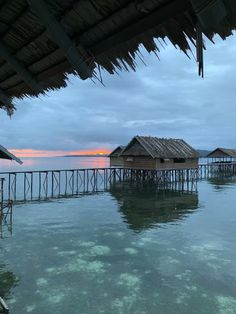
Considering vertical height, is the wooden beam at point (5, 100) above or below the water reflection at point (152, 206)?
above

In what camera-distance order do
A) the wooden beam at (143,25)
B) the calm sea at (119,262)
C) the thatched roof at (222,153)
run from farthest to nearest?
the thatched roof at (222,153) → the calm sea at (119,262) → the wooden beam at (143,25)

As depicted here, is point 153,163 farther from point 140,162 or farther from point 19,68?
point 19,68

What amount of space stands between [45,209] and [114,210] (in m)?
5.38

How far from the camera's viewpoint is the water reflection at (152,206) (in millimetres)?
20734

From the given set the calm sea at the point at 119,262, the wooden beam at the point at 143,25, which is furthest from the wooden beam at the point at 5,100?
the calm sea at the point at 119,262

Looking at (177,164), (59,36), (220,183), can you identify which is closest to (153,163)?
(177,164)

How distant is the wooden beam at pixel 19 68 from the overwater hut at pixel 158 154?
31.1m

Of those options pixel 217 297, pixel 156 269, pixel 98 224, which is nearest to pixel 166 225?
pixel 98 224

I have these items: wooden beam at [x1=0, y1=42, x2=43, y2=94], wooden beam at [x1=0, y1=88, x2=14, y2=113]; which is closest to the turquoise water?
wooden beam at [x1=0, y1=88, x2=14, y2=113]

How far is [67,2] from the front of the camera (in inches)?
120

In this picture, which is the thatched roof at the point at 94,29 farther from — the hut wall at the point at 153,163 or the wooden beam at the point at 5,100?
the hut wall at the point at 153,163

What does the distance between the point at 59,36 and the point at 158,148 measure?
114ft

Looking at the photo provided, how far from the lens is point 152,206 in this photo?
2642 centimetres

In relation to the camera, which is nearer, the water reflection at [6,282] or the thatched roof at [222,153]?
the water reflection at [6,282]
